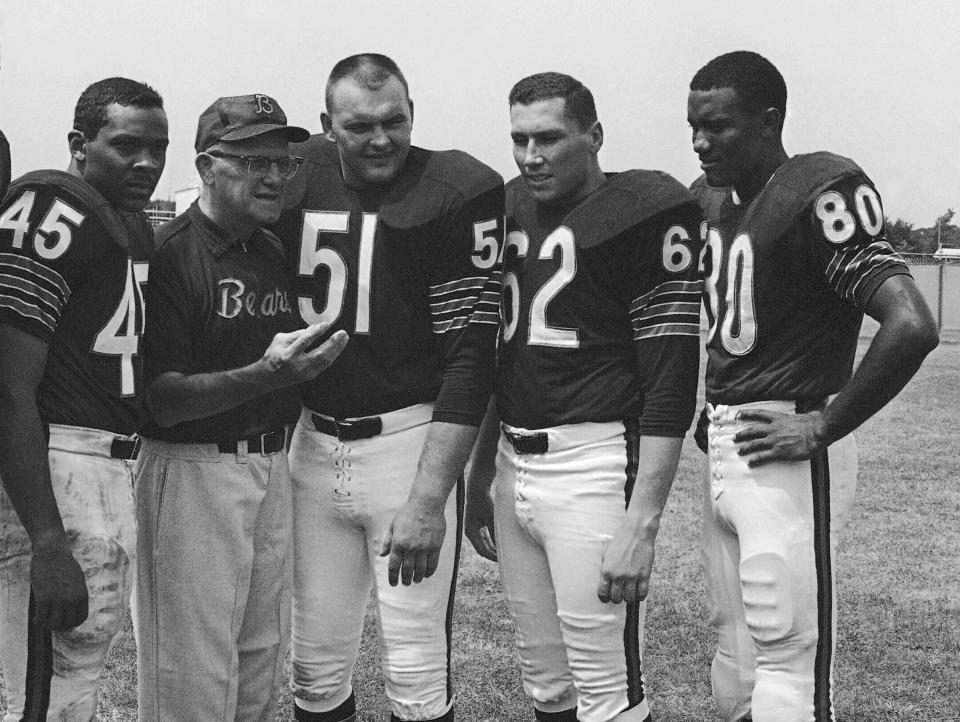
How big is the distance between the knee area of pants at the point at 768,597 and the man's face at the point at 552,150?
131cm

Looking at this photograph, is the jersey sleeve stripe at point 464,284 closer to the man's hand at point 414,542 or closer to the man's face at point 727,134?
the man's hand at point 414,542

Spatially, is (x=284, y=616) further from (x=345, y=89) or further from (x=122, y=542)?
(x=345, y=89)

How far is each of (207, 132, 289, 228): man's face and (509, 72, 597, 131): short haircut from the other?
0.83m

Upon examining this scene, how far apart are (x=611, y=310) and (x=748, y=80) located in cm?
85

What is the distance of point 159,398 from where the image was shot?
3.23 metres

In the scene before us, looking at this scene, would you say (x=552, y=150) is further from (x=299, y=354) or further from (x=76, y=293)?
(x=76, y=293)

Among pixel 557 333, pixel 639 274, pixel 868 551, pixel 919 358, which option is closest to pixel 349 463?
pixel 557 333

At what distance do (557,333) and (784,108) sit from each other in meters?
1.05

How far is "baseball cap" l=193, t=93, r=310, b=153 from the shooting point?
11.3 ft

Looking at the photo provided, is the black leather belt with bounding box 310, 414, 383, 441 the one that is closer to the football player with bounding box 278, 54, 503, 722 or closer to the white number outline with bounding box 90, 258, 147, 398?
the football player with bounding box 278, 54, 503, 722

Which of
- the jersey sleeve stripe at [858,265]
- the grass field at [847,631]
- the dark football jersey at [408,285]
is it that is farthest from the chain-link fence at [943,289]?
the dark football jersey at [408,285]

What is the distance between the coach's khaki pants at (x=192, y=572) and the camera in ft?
10.9

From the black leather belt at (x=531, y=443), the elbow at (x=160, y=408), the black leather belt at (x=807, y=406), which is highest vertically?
the elbow at (x=160, y=408)

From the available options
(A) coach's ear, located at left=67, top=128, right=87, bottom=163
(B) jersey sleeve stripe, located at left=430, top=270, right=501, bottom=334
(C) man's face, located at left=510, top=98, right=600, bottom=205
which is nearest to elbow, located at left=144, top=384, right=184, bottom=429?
(A) coach's ear, located at left=67, top=128, right=87, bottom=163
